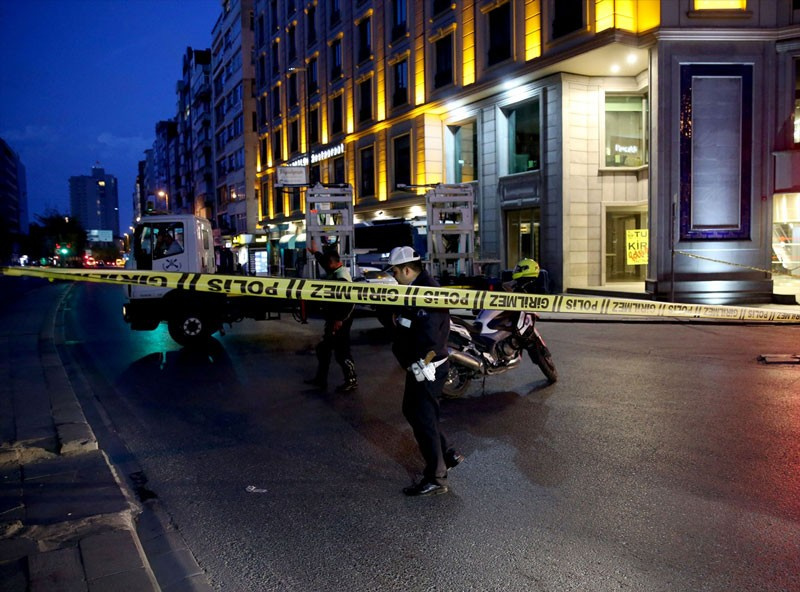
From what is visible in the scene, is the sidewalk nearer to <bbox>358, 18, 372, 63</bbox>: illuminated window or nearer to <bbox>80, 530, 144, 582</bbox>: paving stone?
<bbox>80, 530, 144, 582</bbox>: paving stone

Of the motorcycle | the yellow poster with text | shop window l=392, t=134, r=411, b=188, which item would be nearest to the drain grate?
the motorcycle

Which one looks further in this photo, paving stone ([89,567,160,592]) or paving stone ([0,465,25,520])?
paving stone ([0,465,25,520])

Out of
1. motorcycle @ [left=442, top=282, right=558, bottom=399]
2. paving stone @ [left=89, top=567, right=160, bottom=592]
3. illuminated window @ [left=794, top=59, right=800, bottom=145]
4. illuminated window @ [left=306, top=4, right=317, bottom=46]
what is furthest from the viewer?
illuminated window @ [left=306, top=4, right=317, bottom=46]

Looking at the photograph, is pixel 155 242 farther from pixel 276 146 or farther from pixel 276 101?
pixel 276 101

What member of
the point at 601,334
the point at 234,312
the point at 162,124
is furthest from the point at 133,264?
the point at 162,124

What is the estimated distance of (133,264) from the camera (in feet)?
40.0

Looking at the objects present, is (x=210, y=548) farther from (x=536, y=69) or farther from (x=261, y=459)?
(x=536, y=69)

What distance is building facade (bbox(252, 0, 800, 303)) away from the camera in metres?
18.6

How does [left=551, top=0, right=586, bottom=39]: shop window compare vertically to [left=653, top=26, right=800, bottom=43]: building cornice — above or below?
above

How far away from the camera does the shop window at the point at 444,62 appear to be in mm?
27547

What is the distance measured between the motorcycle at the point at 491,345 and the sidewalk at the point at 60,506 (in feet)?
12.2

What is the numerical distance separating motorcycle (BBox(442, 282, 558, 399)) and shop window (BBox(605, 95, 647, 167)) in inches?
676

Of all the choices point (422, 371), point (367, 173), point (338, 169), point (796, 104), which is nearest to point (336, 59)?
point (338, 169)

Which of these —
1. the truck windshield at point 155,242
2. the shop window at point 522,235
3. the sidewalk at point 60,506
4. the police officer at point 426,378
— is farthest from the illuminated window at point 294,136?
the police officer at point 426,378
